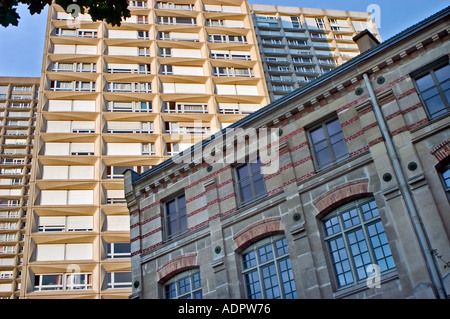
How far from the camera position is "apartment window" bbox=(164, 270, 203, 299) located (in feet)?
59.4

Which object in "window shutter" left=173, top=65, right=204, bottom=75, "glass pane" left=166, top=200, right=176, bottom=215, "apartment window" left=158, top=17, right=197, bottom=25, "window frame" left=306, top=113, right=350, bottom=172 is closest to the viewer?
"window frame" left=306, top=113, right=350, bottom=172

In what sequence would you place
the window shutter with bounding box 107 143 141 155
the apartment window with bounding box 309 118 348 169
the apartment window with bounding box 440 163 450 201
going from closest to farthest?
1. the apartment window with bounding box 440 163 450 201
2. the apartment window with bounding box 309 118 348 169
3. the window shutter with bounding box 107 143 141 155

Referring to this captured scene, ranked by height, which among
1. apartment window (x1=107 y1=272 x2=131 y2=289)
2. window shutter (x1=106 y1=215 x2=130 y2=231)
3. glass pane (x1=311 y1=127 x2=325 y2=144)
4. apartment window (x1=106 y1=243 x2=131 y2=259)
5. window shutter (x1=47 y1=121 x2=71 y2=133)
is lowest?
glass pane (x1=311 y1=127 x2=325 y2=144)

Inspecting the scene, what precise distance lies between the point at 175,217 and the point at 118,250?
20.6m

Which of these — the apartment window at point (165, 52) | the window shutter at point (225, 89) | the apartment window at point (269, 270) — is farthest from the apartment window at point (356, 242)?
the apartment window at point (165, 52)

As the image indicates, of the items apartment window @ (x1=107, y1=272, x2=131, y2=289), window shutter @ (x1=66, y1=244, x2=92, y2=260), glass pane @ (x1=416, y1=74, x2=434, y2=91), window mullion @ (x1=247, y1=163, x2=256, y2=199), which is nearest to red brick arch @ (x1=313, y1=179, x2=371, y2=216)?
window mullion @ (x1=247, y1=163, x2=256, y2=199)

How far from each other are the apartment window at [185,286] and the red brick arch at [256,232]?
6.72 feet

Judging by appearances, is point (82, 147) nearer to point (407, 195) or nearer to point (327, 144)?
point (327, 144)

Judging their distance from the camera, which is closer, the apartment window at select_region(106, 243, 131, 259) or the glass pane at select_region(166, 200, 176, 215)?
the glass pane at select_region(166, 200, 176, 215)

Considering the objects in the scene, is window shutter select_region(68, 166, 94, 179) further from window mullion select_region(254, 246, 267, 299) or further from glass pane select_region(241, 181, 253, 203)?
window mullion select_region(254, 246, 267, 299)

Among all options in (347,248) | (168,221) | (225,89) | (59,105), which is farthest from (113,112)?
(347,248)

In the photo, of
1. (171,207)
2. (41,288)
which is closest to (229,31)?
(41,288)

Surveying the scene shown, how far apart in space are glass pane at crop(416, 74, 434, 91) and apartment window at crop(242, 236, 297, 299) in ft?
20.5
